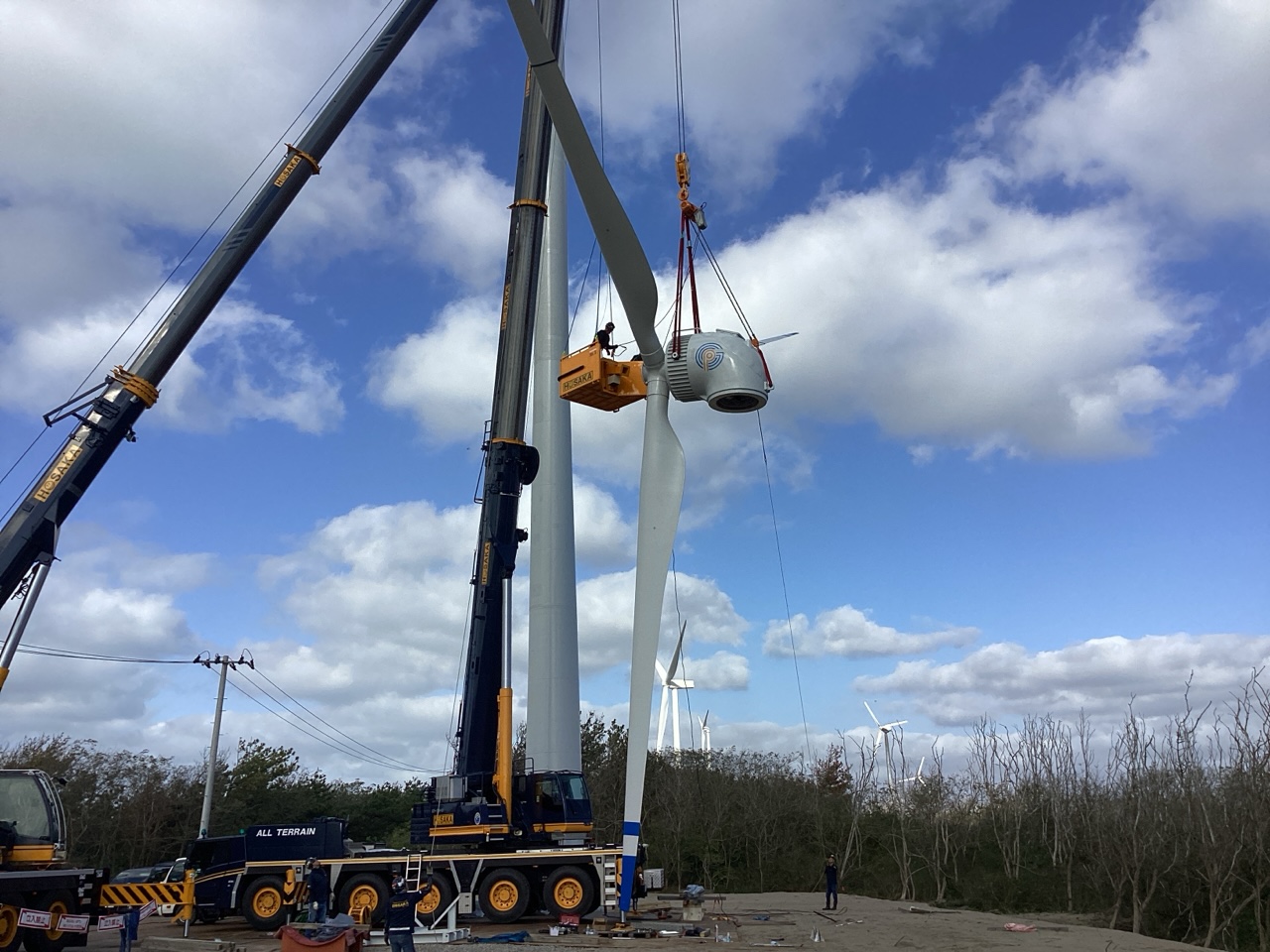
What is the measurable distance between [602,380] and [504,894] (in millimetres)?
11228

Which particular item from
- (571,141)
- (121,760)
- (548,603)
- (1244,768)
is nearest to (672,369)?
(571,141)

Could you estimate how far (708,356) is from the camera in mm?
16219

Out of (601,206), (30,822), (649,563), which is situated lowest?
(30,822)

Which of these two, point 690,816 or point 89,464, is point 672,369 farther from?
point 690,816

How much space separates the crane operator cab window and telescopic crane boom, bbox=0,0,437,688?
204 cm

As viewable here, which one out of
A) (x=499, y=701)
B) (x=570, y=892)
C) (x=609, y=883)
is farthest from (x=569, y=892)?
(x=499, y=701)

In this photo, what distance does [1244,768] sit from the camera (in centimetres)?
2855

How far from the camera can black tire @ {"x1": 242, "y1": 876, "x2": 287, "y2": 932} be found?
2091 centimetres

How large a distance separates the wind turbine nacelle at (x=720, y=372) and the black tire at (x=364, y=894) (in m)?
12.7

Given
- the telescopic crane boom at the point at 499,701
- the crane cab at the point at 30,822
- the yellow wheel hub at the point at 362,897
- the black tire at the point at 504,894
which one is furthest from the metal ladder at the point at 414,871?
the crane cab at the point at 30,822

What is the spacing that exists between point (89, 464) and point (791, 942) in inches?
646

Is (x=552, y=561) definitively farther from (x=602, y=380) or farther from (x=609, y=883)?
(x=602, y=380)

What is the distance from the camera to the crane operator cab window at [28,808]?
57.3 ft

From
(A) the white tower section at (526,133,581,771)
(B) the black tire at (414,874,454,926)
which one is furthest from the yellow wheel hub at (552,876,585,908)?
(A) the white tower section at (526,133,581,771)
